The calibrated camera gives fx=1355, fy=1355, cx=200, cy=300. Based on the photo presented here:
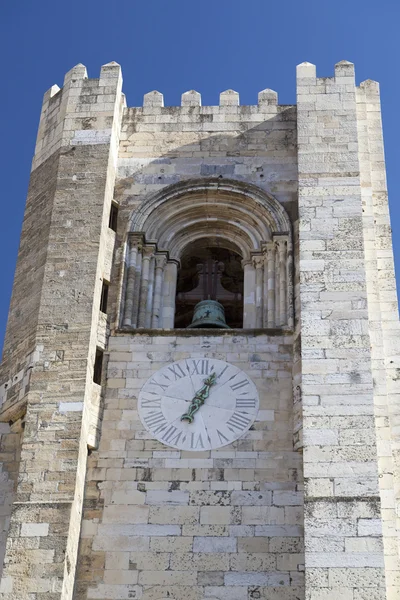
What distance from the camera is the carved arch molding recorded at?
1742 centimetres

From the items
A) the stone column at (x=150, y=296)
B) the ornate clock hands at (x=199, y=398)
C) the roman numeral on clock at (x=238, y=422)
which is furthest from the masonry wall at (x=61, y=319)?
the roman numeral on clock at (x=238, y=422)

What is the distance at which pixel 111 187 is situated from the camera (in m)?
18.3

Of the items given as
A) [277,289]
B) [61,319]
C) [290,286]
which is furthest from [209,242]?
[61,319]

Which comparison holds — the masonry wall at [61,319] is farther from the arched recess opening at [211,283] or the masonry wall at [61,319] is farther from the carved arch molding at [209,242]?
the arched recess opening at [211,283]

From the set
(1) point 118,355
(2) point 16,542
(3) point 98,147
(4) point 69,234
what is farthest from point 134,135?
(2) point 16,542

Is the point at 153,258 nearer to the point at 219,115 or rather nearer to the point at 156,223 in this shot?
the point at 156,223

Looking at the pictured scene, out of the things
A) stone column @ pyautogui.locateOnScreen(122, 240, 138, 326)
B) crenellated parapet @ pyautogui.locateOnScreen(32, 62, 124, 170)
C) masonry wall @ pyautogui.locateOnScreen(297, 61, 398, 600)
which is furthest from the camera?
crenellated parapet @ pyautogui.locateOnScreen(32, 62, 124, 170)

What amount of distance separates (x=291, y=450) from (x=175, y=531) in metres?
1.68

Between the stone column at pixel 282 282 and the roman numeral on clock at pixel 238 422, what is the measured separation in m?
1.55

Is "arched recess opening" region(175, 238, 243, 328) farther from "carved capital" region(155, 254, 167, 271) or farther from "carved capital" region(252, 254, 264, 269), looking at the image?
"carved capital" region(252, 254, 264, 269)

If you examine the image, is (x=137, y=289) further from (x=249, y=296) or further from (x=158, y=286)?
(x=249, y=296)

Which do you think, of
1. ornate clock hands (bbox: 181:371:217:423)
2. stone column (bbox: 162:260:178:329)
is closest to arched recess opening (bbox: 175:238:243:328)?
stone column (bbox: 162:260:178:329)

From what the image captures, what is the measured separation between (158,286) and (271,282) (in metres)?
1.51

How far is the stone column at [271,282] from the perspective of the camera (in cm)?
1721
